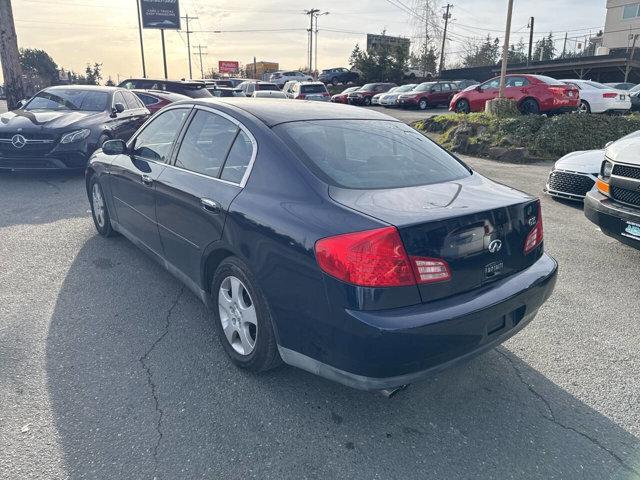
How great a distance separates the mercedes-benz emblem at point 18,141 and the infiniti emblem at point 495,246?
25.7ft

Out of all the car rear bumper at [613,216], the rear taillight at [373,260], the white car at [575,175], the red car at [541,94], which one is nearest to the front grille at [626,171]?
the car rear bumper at [613,216]

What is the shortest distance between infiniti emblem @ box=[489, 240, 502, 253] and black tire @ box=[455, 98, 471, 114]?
1610cm

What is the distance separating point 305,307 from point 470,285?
2.74 feet

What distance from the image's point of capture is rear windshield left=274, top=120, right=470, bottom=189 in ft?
8.81

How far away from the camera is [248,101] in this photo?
3426 millimetres

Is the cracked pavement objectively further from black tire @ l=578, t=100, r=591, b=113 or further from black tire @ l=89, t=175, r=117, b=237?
black tire @ l=578, t=100, r=591, b=113

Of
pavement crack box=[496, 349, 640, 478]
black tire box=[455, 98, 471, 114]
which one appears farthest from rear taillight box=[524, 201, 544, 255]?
black tire box=[455, 98, 471, 114]

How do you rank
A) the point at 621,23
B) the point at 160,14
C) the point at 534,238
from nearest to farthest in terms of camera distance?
1. the point at 534,238
2. the point at 160,14
3. the point at 621,23

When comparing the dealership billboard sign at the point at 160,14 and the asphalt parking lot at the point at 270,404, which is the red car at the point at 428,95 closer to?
the asphalt parking lot at the point at 270,404

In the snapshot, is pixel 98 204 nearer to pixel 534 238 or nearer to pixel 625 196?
pixel 534 238

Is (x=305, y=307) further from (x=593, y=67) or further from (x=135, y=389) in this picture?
(x=593, y=67)

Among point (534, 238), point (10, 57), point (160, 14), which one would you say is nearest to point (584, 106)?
point (534, 238)

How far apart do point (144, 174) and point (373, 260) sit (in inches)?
96.5

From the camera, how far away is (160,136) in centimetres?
389
